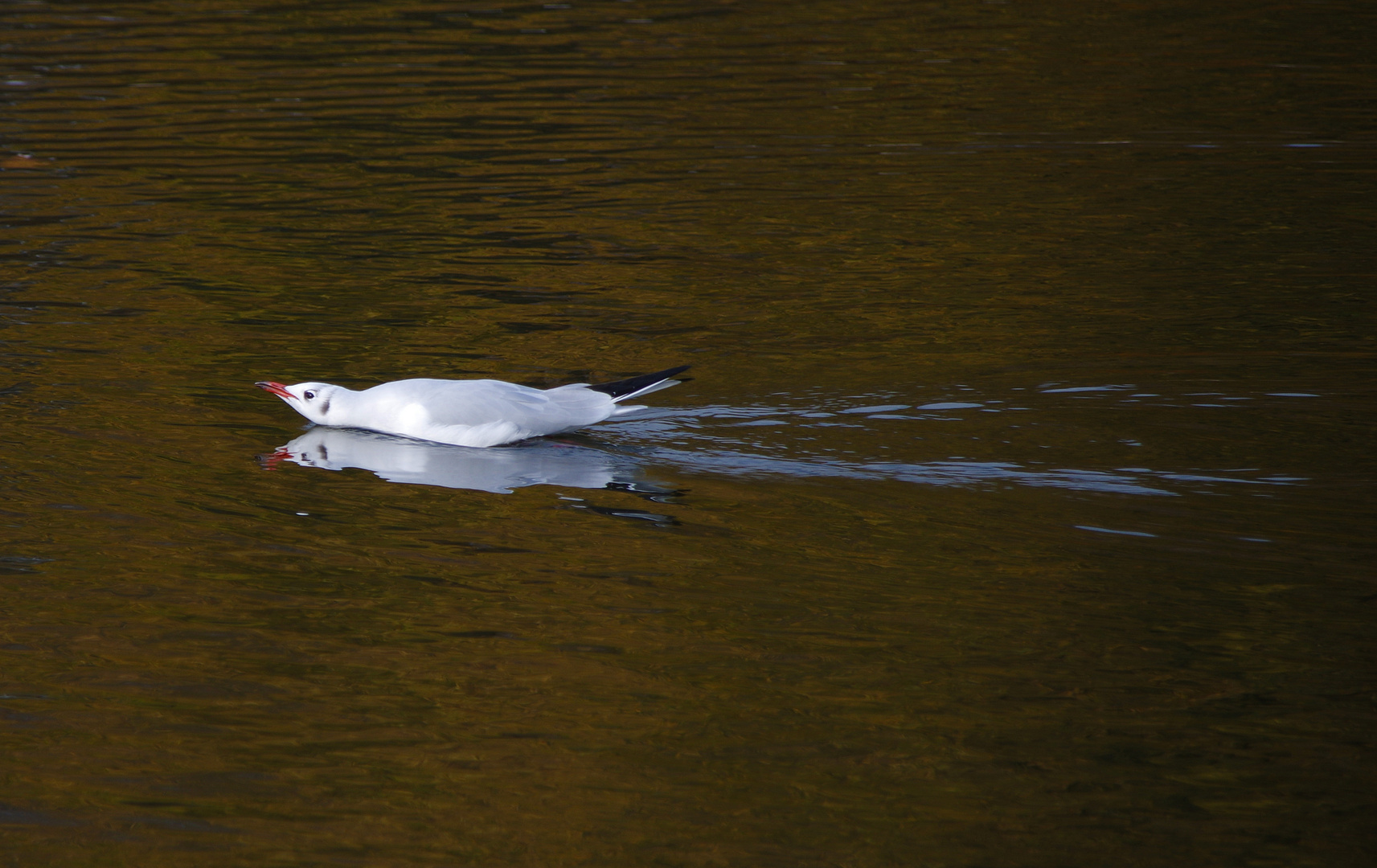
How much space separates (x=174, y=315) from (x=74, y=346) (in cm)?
81

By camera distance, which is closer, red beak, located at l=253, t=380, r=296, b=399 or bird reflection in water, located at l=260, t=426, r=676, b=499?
bird reflection in water, located at l=260, t=426, r=676, b=499

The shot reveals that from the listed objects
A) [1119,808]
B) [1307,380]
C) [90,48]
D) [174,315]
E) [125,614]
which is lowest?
[1119,808]

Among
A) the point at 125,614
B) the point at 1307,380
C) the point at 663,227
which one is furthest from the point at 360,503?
the point at 663,227

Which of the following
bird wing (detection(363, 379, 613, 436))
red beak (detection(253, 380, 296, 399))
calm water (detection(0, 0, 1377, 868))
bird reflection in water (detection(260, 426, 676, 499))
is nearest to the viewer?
calm water (detection(0, 0, 1377, 868))

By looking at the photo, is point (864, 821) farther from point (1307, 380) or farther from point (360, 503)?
point (1307, 380)

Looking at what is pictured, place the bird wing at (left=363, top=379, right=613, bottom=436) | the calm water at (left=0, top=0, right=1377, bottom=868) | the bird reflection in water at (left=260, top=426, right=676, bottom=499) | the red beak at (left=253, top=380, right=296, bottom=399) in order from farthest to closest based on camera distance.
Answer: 1. the red beak at (left=253, top=380, right=296, bottom=399)
2. the bird wing at (left=363, top=379, right=613, bottom=436)
3. the bird reflection in water at (left=260, top=426, right=676, bottom=499)
4. the calm water at (left=0, top=0, right=1377, bottom=868)

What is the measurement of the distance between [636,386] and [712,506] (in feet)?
2.89

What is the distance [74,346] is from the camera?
8398 mm

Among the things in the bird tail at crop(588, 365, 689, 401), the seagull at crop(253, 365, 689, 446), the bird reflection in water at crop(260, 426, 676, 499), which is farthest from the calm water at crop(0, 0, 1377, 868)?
the bird tail at crop(588, 365, 689, 401)

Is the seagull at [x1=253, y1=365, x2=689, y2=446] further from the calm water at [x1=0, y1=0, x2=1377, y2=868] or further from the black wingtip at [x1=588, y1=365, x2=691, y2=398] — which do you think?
the calm water at [x1=0, y1=0, x2=1377, y2=868]

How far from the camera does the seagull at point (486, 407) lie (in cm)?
679

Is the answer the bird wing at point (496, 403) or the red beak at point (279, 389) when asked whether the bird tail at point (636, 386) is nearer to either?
the bird wing at point (496, 403)

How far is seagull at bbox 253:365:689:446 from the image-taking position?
22.3 ft

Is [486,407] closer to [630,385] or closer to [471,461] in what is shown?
[471,461]
